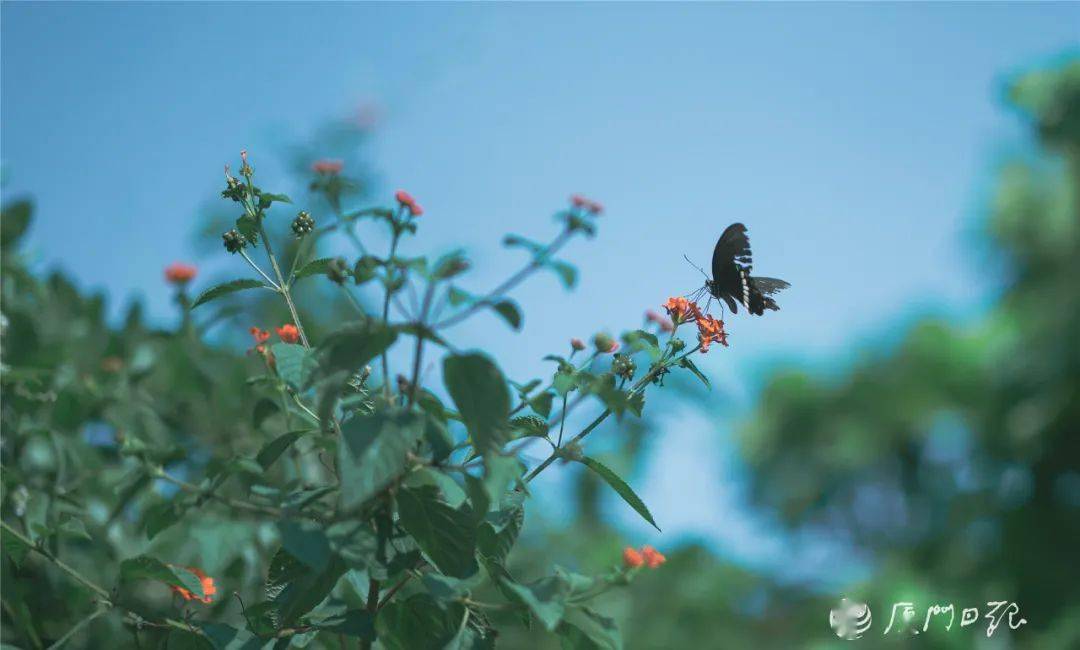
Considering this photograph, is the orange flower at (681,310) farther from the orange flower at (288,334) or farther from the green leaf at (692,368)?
the orange flower at (288,334)

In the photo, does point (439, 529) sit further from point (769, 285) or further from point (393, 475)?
point (769, 285)

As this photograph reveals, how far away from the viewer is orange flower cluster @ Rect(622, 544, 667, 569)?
3.35ft

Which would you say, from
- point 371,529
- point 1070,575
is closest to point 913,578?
point 1070,575

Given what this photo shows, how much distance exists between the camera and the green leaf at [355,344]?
0.89 metres

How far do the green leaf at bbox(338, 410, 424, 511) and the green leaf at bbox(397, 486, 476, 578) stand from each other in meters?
0.07

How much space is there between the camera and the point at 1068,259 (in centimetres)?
1417

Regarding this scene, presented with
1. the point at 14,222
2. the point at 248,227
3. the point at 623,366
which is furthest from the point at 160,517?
the point at 14,222

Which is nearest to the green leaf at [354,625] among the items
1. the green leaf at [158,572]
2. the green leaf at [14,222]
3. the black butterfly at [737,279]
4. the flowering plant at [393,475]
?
the flowering plant at [393,475]

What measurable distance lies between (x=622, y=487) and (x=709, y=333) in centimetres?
27

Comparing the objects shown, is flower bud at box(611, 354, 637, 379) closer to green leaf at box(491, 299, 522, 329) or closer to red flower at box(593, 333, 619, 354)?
red flower at box(593, 333, 619, 354)

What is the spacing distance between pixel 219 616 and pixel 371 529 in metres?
1.03

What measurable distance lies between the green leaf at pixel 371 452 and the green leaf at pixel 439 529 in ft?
0.22

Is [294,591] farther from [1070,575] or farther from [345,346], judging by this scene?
[1070,575]

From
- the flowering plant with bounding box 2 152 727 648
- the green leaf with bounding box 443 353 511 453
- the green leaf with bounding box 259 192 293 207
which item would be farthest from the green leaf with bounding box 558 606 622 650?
the green leaf with bounding box 259 192 293 207
